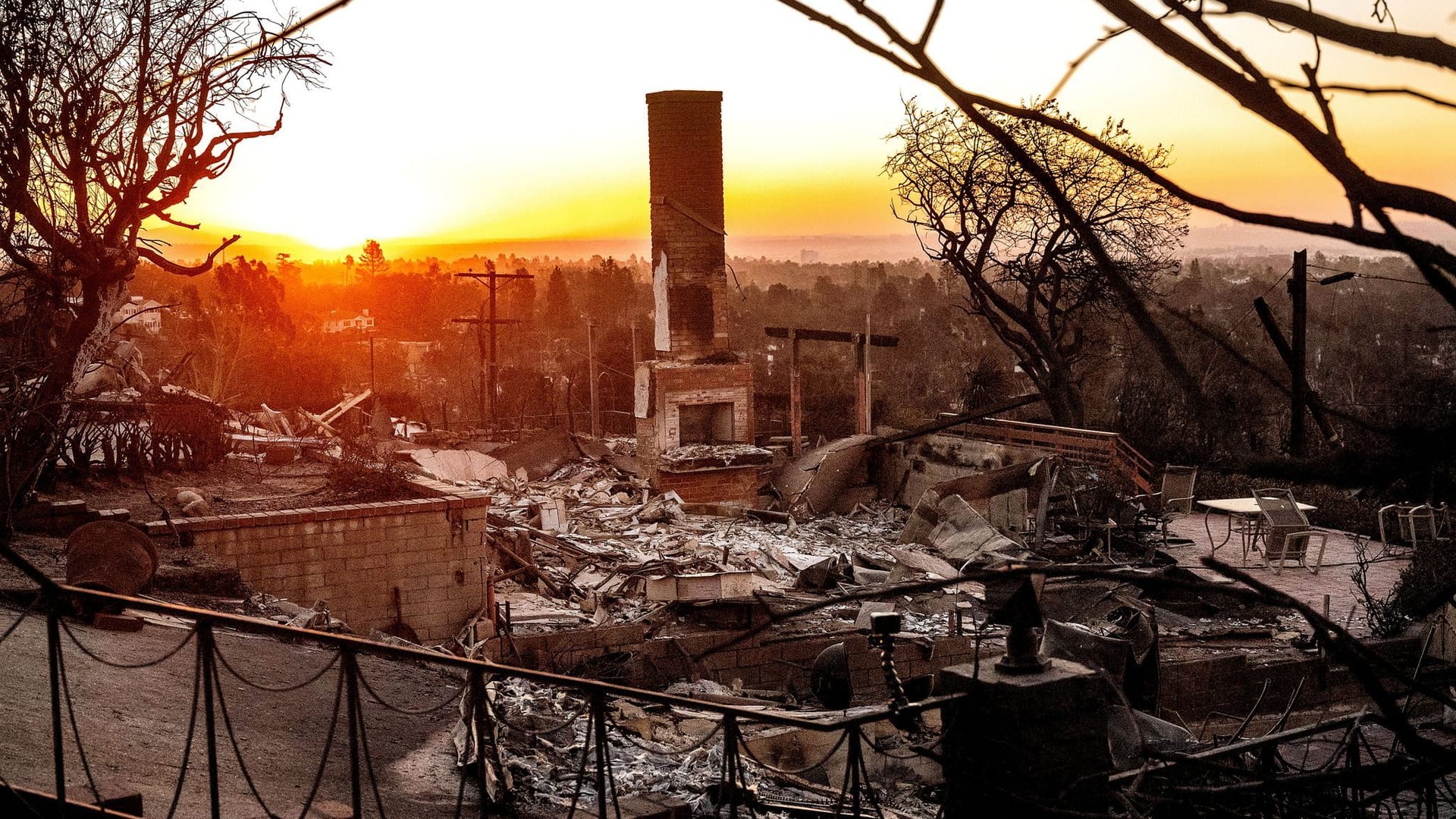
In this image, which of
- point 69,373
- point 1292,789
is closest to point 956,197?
point 69,373

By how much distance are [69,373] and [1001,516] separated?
12.4 metres

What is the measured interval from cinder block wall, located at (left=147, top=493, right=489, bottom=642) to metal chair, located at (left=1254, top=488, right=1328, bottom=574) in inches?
372

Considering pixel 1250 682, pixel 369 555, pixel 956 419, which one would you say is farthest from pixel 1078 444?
pixel 369 555

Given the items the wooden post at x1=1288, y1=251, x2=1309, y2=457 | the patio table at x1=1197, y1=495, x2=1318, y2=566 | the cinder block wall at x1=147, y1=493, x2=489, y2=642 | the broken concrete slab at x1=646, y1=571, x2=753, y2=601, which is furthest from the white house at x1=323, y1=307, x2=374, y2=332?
the wooden post at x1=1288, y1=251, x2=1309, y2=457

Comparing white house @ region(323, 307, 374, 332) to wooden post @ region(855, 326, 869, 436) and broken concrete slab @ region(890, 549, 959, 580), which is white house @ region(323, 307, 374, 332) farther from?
broken concrete slab @ region(890, 549, 959, 580)

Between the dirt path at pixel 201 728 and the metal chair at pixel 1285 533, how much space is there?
398 inches

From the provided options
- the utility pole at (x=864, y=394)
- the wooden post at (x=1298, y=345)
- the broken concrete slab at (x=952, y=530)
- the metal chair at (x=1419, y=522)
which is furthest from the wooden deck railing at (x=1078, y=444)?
the wooden post at (x=1298, y=345)

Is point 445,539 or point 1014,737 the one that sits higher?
point 1014,737

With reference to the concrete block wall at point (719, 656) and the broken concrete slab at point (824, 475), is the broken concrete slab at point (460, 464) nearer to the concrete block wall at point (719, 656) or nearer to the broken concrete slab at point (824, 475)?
the broken concrete slab at point (824, 475)

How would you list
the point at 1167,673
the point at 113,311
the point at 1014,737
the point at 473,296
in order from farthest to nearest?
the point at 473,296
the point at 113,311
the point at 1167,673
the point at 1014,737

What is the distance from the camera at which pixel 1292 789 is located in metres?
1.54

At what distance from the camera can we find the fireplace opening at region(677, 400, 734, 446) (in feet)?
65.1

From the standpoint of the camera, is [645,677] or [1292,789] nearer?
[1292,789]

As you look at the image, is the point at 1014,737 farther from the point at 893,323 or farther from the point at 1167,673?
the point at 893,323
